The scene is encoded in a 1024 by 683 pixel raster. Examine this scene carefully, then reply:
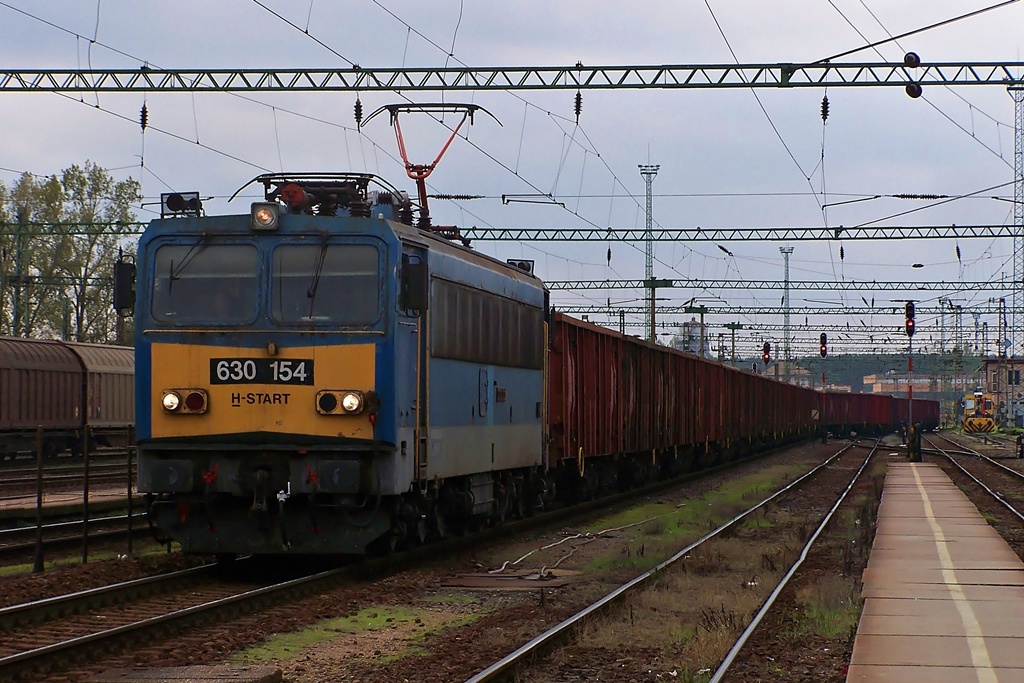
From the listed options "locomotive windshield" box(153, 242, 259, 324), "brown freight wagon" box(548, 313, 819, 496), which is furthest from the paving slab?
"brown freight wagon" box(548, 313, 819, 496)

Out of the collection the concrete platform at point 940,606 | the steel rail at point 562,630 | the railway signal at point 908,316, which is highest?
the railway signal at point 908,316

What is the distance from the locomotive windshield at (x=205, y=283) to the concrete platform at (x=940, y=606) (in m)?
6.26

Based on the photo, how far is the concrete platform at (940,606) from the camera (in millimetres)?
8812

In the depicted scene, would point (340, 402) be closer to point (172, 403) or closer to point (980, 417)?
point (172, 403)

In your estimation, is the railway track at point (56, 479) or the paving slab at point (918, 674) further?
the railway track at point (56, 479)

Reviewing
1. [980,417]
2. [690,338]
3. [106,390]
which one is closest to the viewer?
[106,390]

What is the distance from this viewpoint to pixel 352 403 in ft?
39.8

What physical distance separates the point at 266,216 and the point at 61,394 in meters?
23.6

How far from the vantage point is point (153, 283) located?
500 inches

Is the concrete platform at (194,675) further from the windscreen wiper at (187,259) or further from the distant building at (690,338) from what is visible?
the distant building at (690,338)

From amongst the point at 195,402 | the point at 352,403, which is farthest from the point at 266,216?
the point at 352,403

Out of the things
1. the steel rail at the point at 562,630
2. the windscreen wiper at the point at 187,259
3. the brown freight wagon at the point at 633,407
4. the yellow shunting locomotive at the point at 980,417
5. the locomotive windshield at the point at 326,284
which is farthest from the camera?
the yellow shunting locomotive at the point at 980,417

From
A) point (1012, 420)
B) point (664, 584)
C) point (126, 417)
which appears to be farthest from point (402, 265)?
point (1012, 420)

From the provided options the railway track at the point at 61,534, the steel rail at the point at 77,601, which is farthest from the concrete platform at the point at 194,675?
the railway track at the point at 61,534
